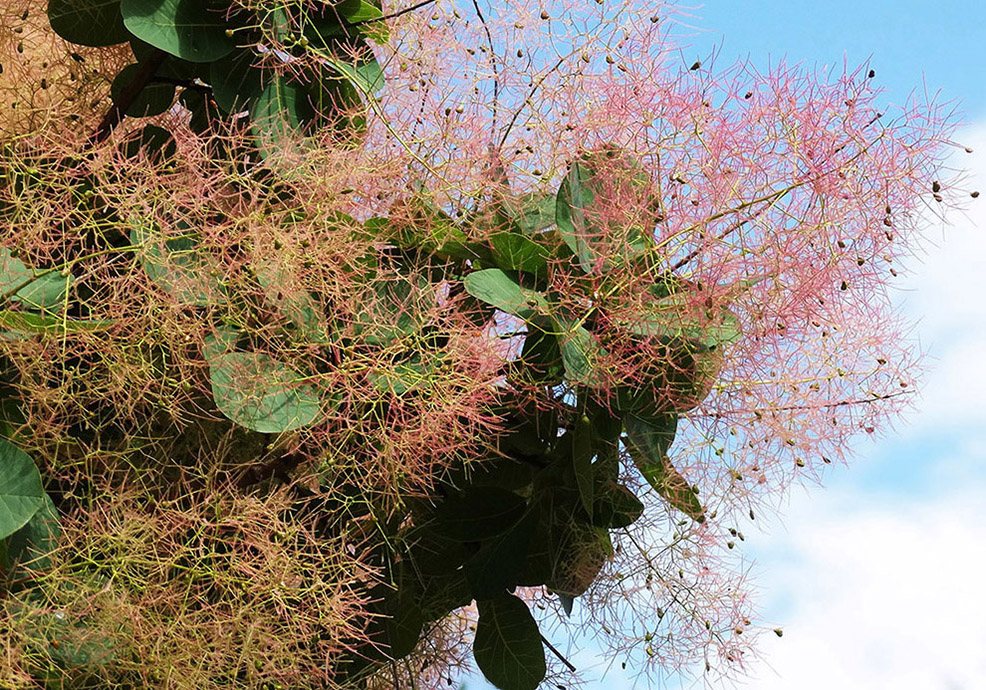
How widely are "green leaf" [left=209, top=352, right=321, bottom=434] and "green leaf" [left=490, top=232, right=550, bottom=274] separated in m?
0.20

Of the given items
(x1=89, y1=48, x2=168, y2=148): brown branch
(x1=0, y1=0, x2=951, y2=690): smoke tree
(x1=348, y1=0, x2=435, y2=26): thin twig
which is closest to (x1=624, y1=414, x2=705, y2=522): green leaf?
(x1=0, y1=0, x2=951, y2=690): smoke tree

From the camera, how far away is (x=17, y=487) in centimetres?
104

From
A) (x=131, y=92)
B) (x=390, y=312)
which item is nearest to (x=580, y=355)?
(x=390, y=312)

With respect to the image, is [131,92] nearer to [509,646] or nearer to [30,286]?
[30,286]

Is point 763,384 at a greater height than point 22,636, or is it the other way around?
point 763,384

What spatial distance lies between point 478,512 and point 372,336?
22cm

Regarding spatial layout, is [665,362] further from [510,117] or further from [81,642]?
[81,642]

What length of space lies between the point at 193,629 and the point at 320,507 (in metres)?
0.15

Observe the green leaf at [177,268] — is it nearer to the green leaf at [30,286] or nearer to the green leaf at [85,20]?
the green leaf at [30,286]

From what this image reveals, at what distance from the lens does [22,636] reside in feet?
3.47

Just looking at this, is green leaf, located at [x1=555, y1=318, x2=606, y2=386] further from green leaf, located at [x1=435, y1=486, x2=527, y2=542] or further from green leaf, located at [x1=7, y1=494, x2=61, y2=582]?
green leaf, located at [x1=7, y1=494, x2=61, y2=582]

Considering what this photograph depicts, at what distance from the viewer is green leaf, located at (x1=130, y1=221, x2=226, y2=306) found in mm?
1091

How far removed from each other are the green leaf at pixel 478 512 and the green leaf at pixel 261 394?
0.66 ft

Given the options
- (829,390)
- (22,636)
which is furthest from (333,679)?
(829,390)
